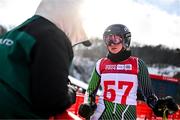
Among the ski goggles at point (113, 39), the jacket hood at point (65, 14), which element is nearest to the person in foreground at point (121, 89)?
the ski goggles at point (113, 39)

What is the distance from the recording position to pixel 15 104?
7.68ft

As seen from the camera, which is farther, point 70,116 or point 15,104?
point 70,116

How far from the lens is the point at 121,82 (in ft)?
16.7

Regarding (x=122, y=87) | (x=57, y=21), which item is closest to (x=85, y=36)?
(x=57, y=21)

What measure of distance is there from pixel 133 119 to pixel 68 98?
276 centimetres

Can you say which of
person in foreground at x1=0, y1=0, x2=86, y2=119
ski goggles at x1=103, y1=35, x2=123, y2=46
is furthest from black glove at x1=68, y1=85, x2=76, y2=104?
ski goggles at x1=103, y1=35, x2=123, y2=46

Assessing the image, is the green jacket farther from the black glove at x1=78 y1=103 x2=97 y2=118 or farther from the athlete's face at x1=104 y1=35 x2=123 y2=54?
the athlete's face at x1=104 y1=35 x2=123 y2=54

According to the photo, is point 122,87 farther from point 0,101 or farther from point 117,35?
point 0,101

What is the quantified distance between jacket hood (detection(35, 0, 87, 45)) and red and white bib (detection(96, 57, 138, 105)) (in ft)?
7.92

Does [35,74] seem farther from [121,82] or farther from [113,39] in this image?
[113,39]

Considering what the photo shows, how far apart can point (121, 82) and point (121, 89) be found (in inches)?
3.1

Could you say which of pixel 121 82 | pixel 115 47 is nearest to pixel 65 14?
pixel 121 82

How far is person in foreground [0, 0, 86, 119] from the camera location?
2.30 meters

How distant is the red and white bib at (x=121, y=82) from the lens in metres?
5.05
